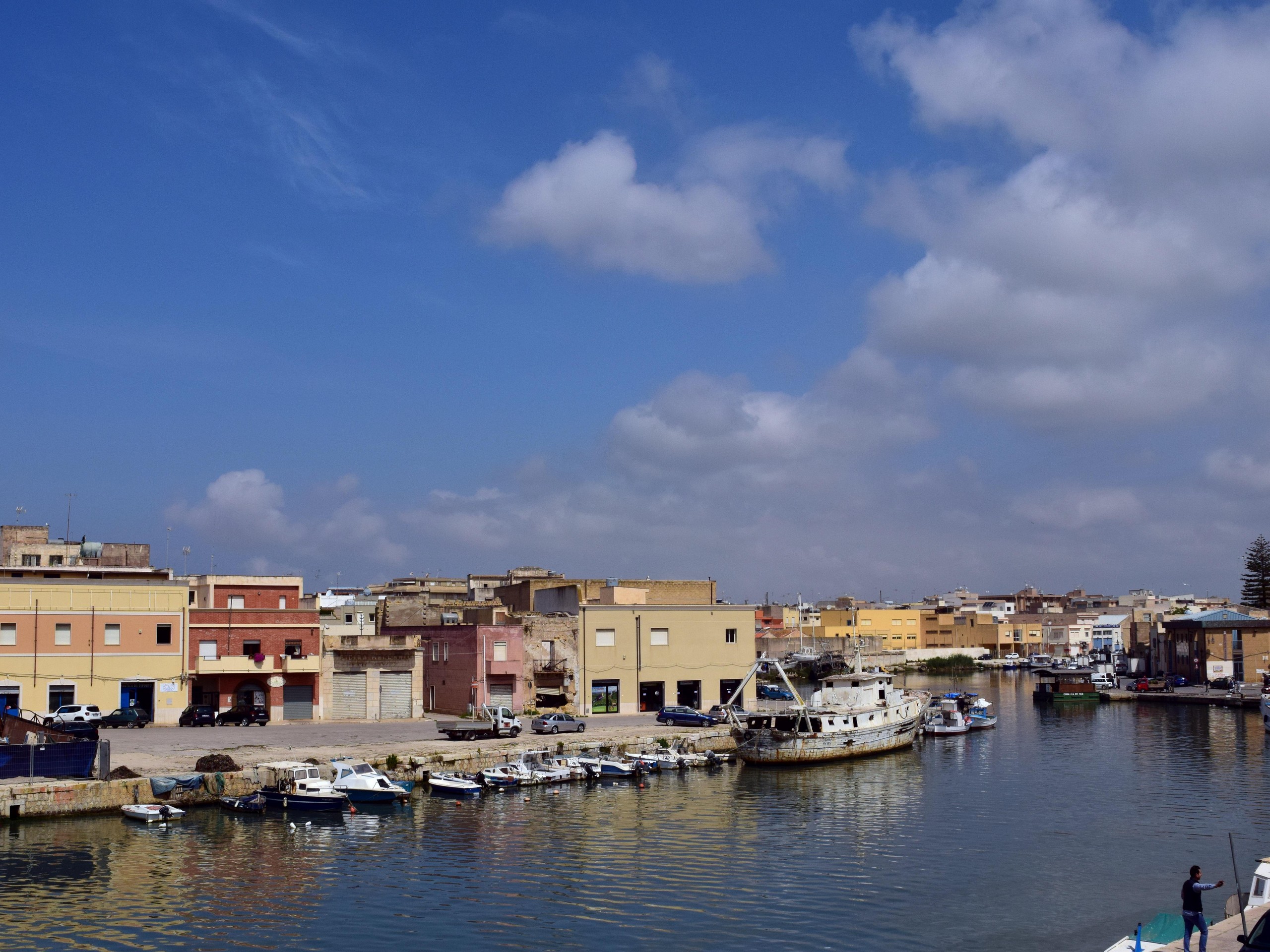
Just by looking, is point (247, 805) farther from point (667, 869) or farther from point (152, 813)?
point (667, 869)

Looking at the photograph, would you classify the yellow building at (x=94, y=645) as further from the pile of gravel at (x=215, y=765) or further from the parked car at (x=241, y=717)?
the pile of gravel at (x=215, y=765)

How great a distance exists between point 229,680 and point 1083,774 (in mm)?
40202

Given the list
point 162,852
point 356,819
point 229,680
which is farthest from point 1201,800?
point 229,680

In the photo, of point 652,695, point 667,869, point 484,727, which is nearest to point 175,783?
point 484,727

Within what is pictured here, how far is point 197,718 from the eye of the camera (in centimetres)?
5500

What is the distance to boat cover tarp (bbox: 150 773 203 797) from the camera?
1515 inches

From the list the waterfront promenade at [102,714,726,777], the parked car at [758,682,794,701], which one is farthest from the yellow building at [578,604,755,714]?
the parked car at [758,682,794,701]

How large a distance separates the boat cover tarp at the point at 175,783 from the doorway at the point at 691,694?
3311 cm

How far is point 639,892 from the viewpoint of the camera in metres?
28.9

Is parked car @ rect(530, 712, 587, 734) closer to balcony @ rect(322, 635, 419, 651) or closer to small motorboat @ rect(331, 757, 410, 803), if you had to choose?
balcony @ rect(322, 635, 419, 651)

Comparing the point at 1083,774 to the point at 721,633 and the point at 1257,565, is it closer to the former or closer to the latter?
the point at 721,633

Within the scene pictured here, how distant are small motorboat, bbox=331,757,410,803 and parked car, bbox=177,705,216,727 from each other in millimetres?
17111

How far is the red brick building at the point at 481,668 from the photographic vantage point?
203ft

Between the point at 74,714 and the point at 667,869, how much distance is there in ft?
107
